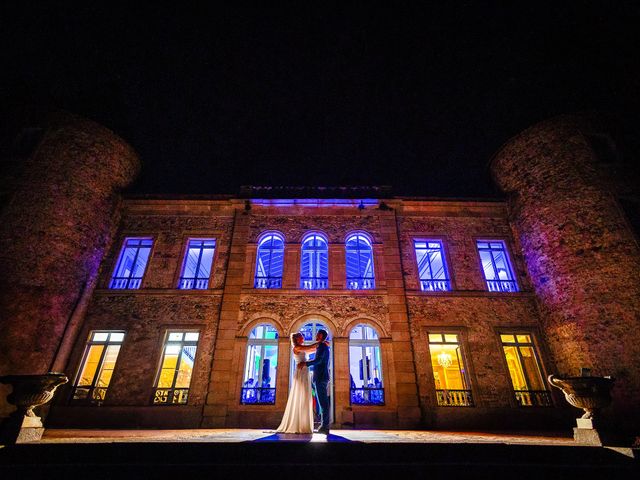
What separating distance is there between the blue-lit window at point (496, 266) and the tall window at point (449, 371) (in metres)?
2.55

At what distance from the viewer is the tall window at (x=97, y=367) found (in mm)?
9039

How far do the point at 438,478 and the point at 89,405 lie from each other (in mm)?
9700

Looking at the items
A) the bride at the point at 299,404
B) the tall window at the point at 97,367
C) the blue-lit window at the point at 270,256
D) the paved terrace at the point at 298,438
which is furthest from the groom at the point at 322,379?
→ the tall window at the point at 97,367

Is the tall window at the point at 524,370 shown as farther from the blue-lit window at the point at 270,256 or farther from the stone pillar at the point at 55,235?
the stone pillar at the point at 55,235

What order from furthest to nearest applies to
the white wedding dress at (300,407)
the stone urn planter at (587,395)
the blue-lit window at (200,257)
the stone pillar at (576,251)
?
the blue-lit window at (200,257), the stone pillar at (576,251), the white wedding dress at (300,407), the stone urn planter at (587,395)

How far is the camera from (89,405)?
29.0 feet

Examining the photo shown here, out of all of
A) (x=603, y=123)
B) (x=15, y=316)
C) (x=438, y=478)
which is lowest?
(x=438, y=478)

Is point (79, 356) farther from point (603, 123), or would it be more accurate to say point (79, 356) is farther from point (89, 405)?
point (603, 123)

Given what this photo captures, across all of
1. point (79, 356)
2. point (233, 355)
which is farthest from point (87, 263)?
point (233, 355)

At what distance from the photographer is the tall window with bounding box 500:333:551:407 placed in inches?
356

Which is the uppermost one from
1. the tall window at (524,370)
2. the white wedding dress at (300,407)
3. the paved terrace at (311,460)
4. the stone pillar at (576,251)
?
the stone pillar at (576,251)

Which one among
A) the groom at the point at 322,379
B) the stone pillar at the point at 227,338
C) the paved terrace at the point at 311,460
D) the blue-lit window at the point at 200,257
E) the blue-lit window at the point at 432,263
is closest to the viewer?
the paved terrace at the point at 311,460

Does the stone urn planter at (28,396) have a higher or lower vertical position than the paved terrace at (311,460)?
higher

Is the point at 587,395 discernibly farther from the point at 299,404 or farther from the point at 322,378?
the point at 299,404
